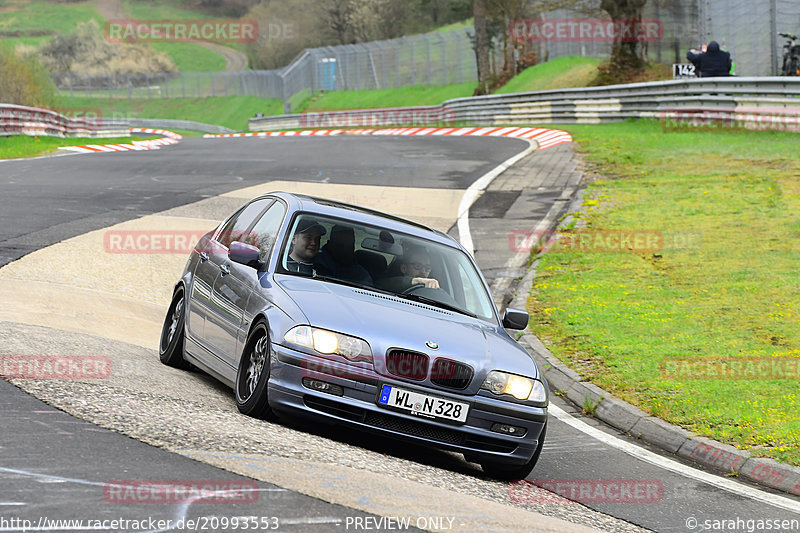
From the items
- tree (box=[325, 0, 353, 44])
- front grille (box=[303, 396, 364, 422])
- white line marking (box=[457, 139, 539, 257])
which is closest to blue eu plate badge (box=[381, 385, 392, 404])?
front grille (box=[303, 396, 364, 422])

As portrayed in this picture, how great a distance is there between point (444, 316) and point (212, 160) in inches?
822

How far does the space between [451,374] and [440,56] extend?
2384 inches

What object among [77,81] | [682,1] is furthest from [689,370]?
[77,81]

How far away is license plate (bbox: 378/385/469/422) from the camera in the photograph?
6402mm

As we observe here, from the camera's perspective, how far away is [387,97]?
72562 mm

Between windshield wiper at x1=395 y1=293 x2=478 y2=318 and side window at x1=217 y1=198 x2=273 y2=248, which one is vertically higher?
side window at x1=217 y1=198 x2=273 y2=248

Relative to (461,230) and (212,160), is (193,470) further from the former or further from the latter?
(212,160)

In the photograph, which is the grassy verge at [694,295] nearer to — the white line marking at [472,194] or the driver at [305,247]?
the white line marking at [472,194]

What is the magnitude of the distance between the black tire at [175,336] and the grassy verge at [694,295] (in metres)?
3.74

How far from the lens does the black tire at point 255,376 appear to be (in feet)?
21.6

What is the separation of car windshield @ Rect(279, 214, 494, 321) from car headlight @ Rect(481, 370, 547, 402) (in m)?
0.96

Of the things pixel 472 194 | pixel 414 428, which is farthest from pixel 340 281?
pixel 472 194

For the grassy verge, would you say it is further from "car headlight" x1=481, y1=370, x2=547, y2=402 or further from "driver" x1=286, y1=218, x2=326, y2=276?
"driver" x1=286, y1=218, x2=326, y2=276

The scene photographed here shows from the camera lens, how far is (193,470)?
206 inches
